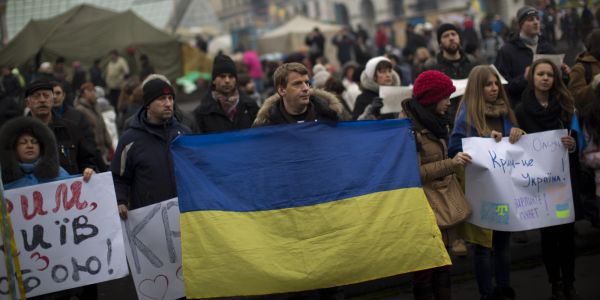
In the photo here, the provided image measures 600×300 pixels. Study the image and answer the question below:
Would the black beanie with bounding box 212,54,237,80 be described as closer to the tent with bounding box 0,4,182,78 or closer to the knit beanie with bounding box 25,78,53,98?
the knit beanie with bounding box 25,78,53,98

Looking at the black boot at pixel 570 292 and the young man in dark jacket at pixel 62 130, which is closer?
the black boot at pixel 570 292

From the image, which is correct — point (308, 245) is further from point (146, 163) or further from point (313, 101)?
point (146, 163)

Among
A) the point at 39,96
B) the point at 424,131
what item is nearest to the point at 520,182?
the point at 424,131

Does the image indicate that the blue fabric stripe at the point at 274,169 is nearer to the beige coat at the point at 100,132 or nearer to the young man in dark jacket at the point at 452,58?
the young man in dark jacket at the point at 452,58

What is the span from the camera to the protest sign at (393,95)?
8.51 m

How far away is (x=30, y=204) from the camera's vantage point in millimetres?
5812

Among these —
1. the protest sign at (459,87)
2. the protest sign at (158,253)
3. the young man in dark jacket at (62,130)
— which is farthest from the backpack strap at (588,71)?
the young man in dark jacket at (62,130)

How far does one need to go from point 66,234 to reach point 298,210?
1.48 m

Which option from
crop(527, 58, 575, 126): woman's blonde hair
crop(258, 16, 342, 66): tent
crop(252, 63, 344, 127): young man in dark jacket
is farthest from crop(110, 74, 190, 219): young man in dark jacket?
crop(258, 16, 342, 66): tent

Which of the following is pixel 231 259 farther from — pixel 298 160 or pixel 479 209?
pixel 479 209

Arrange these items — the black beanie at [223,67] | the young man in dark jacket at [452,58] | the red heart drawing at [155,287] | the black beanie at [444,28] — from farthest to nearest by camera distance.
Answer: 1. the black beanie at [444,28]
2. the young man in dark jacket at [452,58]
3. the black beanie at [223,67]
4. the red heart drawing at [155,287]

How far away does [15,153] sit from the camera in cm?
595

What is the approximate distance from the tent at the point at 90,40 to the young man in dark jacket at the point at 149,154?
2335 centimetres

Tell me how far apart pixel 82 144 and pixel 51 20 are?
25598 mm
